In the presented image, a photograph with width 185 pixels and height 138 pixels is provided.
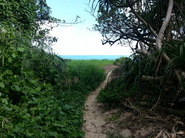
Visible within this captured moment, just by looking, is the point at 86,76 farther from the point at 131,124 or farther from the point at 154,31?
the point at 131,124

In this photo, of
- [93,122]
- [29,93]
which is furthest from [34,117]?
[93,122]

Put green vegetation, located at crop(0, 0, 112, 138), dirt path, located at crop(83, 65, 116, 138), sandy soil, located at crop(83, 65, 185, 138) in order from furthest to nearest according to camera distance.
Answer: dirt path, located at crop(83, 65, 116, 138) < sandy soil, located at crop(83, 65, 185, 138) < green vegetation, located at crop(0, 0, 112, 138)

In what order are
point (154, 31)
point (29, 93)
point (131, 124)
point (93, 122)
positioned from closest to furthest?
point (29, 93), point (131, 124), point (93, 122), point (154, 31)

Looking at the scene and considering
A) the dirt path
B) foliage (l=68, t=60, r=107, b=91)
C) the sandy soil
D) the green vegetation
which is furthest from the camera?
foliage (l=68, t=60, r=107, b=91)

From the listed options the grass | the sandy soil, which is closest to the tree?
the sandy soil

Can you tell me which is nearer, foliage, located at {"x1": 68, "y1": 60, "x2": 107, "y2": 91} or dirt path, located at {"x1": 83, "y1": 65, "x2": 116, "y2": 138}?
dirt path, located at {"x1": 83, "y1": 65, "x2": 116, "y2": 138}

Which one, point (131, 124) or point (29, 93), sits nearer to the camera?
point (29, 93)

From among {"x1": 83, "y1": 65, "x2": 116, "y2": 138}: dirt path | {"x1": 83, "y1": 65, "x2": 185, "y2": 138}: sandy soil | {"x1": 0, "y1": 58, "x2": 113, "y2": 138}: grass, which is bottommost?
{"x1": 83, "y1": 65, "x2": 116, "y2": 138}: dirt path

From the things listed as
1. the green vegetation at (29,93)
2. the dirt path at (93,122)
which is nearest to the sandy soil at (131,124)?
the dirt path at (93,122)

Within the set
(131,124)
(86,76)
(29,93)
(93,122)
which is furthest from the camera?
(86,76)

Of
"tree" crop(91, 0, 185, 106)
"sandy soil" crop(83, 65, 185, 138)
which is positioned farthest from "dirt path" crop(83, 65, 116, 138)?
"tree" crop(91, 0, 185, 106)

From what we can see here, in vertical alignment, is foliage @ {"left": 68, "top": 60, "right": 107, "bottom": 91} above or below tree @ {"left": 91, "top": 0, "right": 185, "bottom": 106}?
below

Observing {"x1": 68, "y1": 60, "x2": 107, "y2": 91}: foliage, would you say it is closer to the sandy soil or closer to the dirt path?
the dirt path

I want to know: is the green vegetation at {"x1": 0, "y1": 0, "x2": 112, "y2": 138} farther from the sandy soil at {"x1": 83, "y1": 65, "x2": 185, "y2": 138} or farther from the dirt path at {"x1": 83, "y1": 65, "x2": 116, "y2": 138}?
the sandy soil at {"x1": 83, "y1": 65, "x2": 185, "y2": 138}
